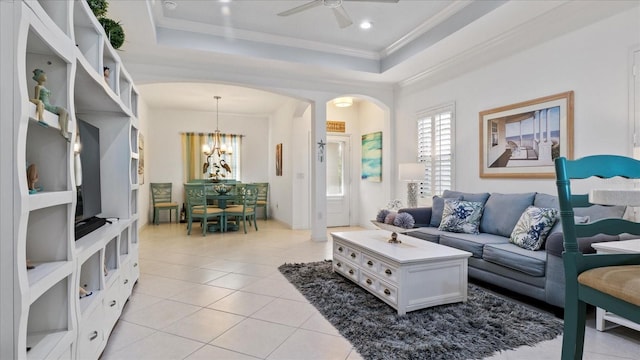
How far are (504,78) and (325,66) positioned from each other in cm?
239

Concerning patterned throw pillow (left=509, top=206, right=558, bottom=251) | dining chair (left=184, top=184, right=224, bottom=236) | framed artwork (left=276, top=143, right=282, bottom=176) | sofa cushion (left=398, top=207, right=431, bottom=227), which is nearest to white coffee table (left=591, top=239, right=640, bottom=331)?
patterned throw pillow (left=509, top=206, right=558, bottom=251)

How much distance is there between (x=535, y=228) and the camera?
117 inches

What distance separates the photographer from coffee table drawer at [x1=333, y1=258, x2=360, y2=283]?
10.5ft

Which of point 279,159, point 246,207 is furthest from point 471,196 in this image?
point 279,159

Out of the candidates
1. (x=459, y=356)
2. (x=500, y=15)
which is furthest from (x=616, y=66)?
(x=459, y=356)

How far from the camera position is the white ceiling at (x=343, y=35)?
345 cm

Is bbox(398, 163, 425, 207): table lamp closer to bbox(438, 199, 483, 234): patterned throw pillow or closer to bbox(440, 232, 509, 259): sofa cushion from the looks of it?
bbox(438, 199, 483, 234): patterned throw pillow

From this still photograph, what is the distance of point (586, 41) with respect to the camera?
3258 mm

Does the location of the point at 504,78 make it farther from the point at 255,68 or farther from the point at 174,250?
the point at 174,250

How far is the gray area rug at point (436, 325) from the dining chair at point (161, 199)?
18.7 feet

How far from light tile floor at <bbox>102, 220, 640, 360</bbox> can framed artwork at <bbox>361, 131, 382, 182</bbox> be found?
255 centimetres

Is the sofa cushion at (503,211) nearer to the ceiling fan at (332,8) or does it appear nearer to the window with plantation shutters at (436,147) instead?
the window with plantation shutters at (436,147)

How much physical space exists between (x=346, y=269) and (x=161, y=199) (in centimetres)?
608

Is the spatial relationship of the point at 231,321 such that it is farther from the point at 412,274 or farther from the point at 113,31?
the point at 113,31
